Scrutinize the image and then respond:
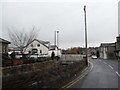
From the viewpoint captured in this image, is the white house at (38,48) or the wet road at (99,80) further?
the white house at (38,48)

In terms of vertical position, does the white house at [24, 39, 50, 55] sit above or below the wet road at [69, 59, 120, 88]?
above

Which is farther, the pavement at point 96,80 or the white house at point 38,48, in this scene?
the white house at point 38,48

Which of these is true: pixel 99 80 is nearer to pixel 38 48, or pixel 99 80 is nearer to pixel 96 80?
pixel 96 80

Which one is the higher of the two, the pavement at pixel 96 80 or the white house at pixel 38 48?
the white house at pixel 38 48

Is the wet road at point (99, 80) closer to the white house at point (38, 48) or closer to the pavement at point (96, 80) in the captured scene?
the pavement at point (96, 80)

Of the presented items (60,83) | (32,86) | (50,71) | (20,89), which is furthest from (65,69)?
(20,89)

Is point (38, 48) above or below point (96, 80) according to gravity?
above

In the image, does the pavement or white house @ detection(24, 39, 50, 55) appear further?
white house @ detection(24, 39, 50, 55)

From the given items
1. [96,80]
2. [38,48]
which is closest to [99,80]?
[96,80]

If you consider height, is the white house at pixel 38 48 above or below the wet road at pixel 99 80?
above

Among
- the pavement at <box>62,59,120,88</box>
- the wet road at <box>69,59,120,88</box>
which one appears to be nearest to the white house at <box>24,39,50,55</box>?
the pavement at <box>62,59,120,88</box>

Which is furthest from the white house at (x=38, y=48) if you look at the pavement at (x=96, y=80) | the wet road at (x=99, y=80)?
the wet road at (x=99, y=80)

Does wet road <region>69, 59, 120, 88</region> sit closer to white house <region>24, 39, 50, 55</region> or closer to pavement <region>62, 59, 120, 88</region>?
pavement <region>62, 59, 120, 88</region>

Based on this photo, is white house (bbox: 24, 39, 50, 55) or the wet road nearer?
the wet road
